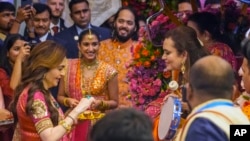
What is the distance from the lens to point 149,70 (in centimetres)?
686

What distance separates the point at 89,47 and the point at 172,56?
1529mm

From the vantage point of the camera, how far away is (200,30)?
6.84 metres

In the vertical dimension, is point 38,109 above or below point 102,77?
above

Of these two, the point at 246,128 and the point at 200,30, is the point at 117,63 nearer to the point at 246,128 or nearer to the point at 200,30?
the point at 200,30

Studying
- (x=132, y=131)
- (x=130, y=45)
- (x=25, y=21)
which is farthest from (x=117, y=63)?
(x=132, y=131)

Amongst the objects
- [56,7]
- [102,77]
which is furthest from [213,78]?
[56,7]

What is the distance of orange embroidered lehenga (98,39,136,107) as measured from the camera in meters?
7.59

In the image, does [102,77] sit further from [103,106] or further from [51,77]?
[51,77]

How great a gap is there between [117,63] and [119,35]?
355 mm

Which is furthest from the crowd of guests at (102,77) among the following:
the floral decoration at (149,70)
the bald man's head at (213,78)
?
the floral decoration at (149,70)

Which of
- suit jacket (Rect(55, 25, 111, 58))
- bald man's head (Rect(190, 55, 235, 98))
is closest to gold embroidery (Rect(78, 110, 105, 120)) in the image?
suit jacket (Rect(55, 25, 111, 58))

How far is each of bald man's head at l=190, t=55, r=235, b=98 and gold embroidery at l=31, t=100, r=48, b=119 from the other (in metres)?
1.77

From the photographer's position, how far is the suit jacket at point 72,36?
Result: 8.27 metres

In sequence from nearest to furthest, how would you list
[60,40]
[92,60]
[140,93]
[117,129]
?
[117,129], [140,93], [92,60], [60,40]
